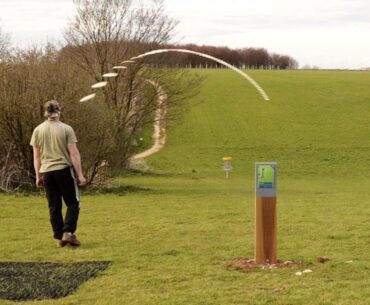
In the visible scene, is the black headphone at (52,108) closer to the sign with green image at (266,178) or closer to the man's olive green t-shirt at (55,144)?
the man's olive green t-shirt at (55,144)

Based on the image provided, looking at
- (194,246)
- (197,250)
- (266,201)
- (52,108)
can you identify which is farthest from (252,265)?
(52,108)

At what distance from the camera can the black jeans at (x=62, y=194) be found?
30.4 feet

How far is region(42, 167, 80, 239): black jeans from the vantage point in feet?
30.4

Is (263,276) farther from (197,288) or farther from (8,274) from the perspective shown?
(8,274)

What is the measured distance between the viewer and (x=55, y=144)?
9219mm

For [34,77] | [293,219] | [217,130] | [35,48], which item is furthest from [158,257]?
[217,130]

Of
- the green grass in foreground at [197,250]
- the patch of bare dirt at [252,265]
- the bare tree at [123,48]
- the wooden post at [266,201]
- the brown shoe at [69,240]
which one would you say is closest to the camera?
the green grass in foreground at [197,250]

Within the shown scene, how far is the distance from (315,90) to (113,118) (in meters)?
49.2

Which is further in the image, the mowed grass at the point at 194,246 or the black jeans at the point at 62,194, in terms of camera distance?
the black jeans at the point at 62,194

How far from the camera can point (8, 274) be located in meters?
7.64

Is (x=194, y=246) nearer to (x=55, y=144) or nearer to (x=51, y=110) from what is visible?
(x=55, y=144)

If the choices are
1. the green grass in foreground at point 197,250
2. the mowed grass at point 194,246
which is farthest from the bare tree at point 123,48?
the green grass in foreground at point 197,250

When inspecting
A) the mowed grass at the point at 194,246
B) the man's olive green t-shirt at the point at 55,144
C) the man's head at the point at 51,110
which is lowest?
the mowed grass at the point at 194,246

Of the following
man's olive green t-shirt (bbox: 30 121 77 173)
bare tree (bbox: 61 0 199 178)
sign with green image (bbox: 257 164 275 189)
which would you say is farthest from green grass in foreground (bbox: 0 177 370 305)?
bare tree (bbox: 61 0 199 178)
